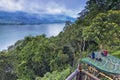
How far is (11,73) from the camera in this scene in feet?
48.4

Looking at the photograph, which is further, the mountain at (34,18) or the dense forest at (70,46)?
the mountain at (34,18)

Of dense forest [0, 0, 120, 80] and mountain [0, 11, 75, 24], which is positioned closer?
dense forest [0, 0, 120, 80]

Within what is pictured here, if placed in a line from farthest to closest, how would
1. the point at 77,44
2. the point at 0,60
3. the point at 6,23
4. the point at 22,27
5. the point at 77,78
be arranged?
the point at 22,27
the point at 6,23
the point at 0,60
the point at 77,44
the point at 77,78

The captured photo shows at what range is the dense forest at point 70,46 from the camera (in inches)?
353

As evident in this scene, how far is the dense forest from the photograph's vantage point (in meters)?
8.96

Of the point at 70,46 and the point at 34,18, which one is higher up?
the point at 70,46

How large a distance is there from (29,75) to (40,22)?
6313 centimetres

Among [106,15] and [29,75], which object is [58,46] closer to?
[29,75]

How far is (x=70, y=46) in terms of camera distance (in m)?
12.0

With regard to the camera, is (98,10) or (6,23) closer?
(98,10)

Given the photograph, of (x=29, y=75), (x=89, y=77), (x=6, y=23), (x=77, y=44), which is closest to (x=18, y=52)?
(x=29, y=75)

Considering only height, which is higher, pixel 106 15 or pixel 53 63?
pixel 106 15

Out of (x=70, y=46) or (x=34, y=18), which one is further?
(x=34, y=18)

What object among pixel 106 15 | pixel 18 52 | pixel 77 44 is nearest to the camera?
pixel 106 15
